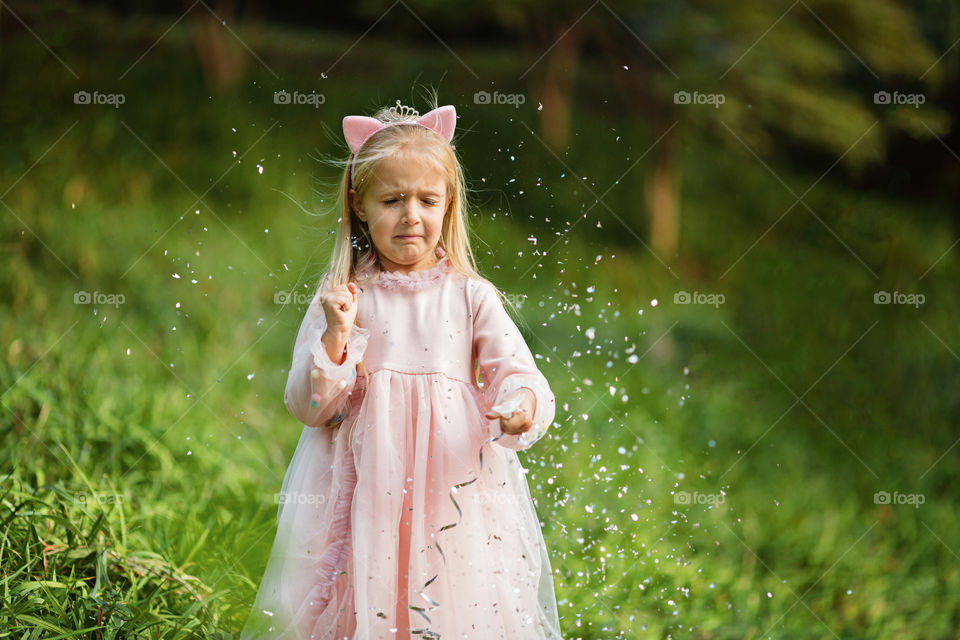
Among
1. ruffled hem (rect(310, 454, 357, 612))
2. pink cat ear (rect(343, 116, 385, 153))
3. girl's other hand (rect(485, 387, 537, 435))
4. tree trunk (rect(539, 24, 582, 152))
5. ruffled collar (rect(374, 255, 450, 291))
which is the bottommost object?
ruffled hem (rect(310, 454, 357, 612))

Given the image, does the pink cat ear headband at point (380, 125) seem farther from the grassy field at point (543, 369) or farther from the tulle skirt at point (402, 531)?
the tulle skirt at point (402, 531)

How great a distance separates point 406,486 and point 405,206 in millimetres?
678

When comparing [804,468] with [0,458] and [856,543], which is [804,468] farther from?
[0,458]

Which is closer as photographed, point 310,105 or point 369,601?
point 369,601

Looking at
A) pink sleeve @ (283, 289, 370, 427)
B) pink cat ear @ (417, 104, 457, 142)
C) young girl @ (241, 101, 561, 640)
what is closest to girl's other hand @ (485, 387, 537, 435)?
young girl @ (241, 101, 561, 640)

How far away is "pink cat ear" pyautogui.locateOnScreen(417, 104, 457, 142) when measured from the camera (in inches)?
103

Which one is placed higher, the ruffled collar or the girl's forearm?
the ruffled collar

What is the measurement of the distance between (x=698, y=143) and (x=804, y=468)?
5222 millimetres

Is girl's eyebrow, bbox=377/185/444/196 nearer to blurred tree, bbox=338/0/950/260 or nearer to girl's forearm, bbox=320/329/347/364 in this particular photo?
girl's forearm, bbox=320/329/347/364

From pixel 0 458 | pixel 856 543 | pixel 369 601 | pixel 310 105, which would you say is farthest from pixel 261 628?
pixel 310 105

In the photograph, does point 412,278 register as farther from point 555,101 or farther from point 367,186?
point 555,101

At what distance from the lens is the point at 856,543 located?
15.3ft

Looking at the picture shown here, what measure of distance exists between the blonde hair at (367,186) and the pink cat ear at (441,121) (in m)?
0.03

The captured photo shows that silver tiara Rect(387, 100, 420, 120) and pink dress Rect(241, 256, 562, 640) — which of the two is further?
silver tiara Rect(387, 100, 420, 120)
